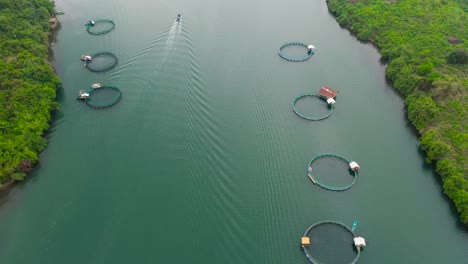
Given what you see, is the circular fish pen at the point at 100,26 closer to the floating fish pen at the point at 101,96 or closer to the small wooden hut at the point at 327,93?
the floating fish pen at the point at 101,96

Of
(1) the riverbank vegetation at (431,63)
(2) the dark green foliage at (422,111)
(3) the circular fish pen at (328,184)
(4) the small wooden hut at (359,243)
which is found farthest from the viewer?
(2) the dark green foliage at (422,111)

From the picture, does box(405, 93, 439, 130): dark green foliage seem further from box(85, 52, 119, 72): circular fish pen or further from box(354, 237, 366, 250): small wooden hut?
box(85, 52, 119, 72): circular fish pen

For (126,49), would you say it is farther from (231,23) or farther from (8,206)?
(8,206)

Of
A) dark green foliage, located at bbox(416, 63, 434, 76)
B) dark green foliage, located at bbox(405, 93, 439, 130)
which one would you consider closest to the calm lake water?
dark green foliage, located at bbox(405, 93, 439, 130)

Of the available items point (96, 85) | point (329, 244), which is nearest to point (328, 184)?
point (329, 244)

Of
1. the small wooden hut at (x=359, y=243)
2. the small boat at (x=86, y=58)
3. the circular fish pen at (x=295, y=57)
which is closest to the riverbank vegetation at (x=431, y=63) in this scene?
the circular fish pen at (x=295, y=57)

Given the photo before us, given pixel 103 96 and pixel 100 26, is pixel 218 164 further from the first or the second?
pixel 100 26
